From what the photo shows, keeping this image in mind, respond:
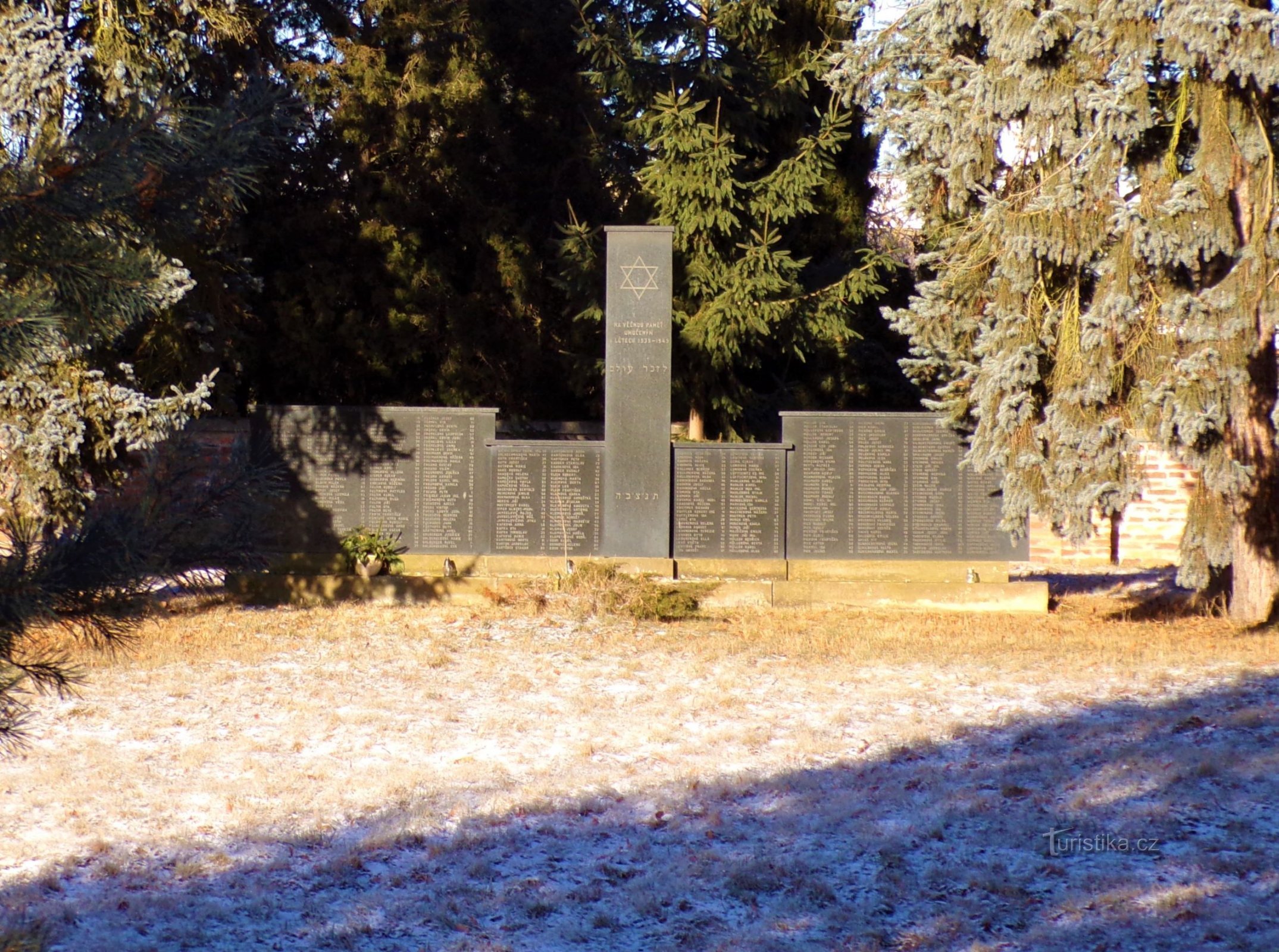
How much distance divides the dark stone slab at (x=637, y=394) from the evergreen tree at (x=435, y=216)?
14.6ft

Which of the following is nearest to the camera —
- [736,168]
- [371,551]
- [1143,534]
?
[371,551]

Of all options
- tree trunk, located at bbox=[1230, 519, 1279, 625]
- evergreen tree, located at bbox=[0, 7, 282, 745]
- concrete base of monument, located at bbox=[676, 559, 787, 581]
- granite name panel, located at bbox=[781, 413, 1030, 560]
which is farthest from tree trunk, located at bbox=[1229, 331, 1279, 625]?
evergreen tree, located at bbox=[0, 7, 282, 745]

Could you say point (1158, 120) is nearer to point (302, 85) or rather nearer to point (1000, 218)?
point (1000, 218)

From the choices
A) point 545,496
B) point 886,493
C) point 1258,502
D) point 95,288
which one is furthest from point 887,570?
point 95,288

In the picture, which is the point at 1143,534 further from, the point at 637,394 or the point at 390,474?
the point at 390,474

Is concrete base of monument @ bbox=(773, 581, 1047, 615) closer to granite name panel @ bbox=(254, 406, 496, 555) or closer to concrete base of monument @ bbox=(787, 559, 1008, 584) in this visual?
concrete base of monument @ bbox=(787, 559, 1008, 584)

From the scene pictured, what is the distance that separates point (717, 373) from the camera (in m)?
16.2

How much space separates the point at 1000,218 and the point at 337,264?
413 inches

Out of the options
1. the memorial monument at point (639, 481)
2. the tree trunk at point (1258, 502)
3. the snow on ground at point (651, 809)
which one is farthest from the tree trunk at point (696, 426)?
the snow on ground at point (651, 809)

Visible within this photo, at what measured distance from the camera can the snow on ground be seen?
470cm

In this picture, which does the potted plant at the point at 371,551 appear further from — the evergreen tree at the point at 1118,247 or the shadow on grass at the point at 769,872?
the shadow on grass at the point at 769,872

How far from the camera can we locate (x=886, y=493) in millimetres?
12195

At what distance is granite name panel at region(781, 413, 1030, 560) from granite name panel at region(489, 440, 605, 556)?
6.48ft

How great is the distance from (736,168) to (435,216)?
16.5 ft
